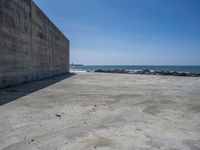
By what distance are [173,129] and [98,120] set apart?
4.85 feet

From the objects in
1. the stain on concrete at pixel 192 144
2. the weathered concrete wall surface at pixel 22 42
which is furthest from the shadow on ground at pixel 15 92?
the stain on concrete at pixel 192 144

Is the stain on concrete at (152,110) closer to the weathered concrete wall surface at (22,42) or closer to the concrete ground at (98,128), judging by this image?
the concrete ground at (98,128)

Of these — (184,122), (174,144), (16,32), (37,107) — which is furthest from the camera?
(16,32)

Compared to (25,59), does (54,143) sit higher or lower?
Answer: lower

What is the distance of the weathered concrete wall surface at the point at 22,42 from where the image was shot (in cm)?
806

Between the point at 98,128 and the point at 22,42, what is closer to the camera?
the point at 98,128

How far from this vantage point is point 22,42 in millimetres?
10102

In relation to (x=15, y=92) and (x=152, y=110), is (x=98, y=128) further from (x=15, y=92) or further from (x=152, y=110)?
(x=15, y=92)

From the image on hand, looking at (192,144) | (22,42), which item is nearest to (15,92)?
(22,42)

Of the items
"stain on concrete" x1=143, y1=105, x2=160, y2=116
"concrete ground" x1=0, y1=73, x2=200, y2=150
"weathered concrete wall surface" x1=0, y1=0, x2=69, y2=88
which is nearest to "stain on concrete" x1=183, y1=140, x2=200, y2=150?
"concrete ground" x1=0, y1=73, x2=200, y2=150

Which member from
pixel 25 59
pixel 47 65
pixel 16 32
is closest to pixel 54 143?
pixel 16 32

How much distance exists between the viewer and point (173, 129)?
3197 mm

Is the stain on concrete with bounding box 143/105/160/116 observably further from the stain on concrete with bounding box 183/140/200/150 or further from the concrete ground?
the stain on concrete with bounding box 183/140/200/150

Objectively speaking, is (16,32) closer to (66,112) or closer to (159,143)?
(66,112)
